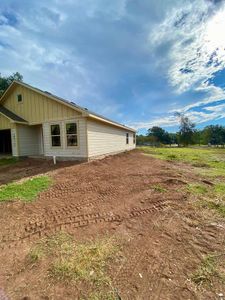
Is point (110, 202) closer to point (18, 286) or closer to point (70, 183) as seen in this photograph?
point (70, 183)

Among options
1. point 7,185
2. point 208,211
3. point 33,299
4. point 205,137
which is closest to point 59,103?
point 7,185

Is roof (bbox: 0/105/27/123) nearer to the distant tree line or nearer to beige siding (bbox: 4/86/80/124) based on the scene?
beige siding (bbox: 4/86/80/124)

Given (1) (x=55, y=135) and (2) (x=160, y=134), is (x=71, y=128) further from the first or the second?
(2) (x=160, y=134)

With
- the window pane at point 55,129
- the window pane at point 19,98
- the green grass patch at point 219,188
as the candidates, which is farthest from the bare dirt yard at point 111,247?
the window pane at point 19,98

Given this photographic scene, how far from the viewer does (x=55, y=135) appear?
11969 mm

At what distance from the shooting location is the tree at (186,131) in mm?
58375

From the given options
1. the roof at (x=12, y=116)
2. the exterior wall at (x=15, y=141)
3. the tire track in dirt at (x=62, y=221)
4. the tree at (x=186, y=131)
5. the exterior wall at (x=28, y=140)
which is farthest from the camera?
the tree at (x=186, y=131)

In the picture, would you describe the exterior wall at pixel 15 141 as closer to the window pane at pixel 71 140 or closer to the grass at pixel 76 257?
the window pane at pixel 71 140

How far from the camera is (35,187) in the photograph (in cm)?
611

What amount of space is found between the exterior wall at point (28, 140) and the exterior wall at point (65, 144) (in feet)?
6.61

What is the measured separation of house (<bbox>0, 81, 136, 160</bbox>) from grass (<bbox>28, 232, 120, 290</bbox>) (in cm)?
791

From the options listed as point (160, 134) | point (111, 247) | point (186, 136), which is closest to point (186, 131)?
point (186, 136)

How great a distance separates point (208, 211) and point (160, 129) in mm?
82631

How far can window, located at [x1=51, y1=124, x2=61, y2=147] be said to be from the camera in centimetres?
1181
